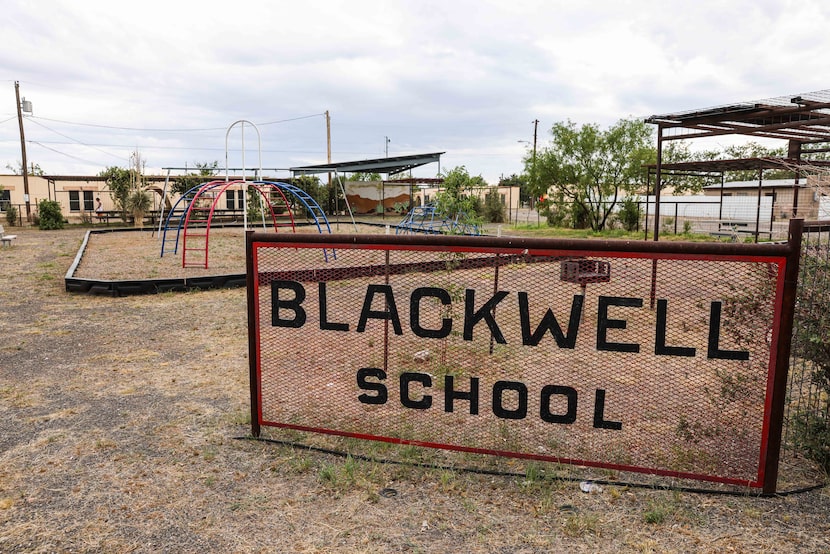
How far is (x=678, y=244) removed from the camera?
3.21m

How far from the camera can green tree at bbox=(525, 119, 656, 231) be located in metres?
26.6

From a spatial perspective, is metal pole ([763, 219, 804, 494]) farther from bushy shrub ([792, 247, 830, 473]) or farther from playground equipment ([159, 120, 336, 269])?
playground equipment ([159, 120, 336, 269])

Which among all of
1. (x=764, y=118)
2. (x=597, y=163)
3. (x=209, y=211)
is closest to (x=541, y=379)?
(x=764, y=118)

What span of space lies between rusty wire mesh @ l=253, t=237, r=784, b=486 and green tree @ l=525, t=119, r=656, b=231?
70.9 ft

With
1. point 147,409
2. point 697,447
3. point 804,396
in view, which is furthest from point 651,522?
point 147,409

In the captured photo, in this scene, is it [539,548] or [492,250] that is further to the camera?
[492,250]

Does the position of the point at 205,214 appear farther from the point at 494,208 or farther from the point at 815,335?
the point at 815,335

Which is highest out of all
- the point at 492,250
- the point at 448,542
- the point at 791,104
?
the point at 791,104

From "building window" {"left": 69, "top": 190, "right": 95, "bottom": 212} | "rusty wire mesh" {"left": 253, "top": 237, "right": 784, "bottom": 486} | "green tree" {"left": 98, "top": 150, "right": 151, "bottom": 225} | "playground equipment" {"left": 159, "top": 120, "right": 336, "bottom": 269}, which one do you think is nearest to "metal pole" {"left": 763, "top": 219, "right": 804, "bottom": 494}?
"rusty wire mesh" {"left": 253, "top": 237, "right": 784, "bottom": 486}

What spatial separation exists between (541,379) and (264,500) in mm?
2751

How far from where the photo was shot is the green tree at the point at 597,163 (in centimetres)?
2658

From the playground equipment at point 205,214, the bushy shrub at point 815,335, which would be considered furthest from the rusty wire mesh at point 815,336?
the playground equipment at point 205,214

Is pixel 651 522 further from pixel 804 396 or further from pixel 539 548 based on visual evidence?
pixel 804 396

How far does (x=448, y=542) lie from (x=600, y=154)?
87.2 ft
